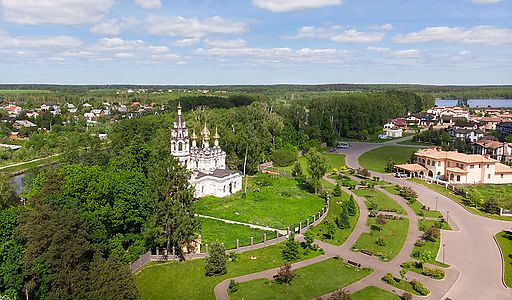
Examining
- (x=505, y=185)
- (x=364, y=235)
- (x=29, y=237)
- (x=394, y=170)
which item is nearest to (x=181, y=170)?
(x=29, y=237)

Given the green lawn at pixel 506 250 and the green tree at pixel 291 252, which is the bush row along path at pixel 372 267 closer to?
the green tree at pixel 291 252

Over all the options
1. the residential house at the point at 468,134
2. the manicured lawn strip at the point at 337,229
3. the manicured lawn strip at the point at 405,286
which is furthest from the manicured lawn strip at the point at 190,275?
the residential house at the point at 468,134

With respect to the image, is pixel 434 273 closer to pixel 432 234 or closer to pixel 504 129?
pixel 432 234

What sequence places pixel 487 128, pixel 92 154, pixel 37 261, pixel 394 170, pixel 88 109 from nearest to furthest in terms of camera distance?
1. pixel 37 261
2. pixel 92 154
3. pixel 394 170
4. pixel 487 128
5. pixel 88 109

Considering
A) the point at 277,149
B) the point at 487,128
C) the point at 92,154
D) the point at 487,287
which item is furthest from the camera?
the point at 487,128

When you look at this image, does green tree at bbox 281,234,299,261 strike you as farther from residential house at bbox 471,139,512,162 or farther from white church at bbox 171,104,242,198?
residential house at bbox 471,139,512,162

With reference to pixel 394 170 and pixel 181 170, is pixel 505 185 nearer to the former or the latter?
pixel 394 170
